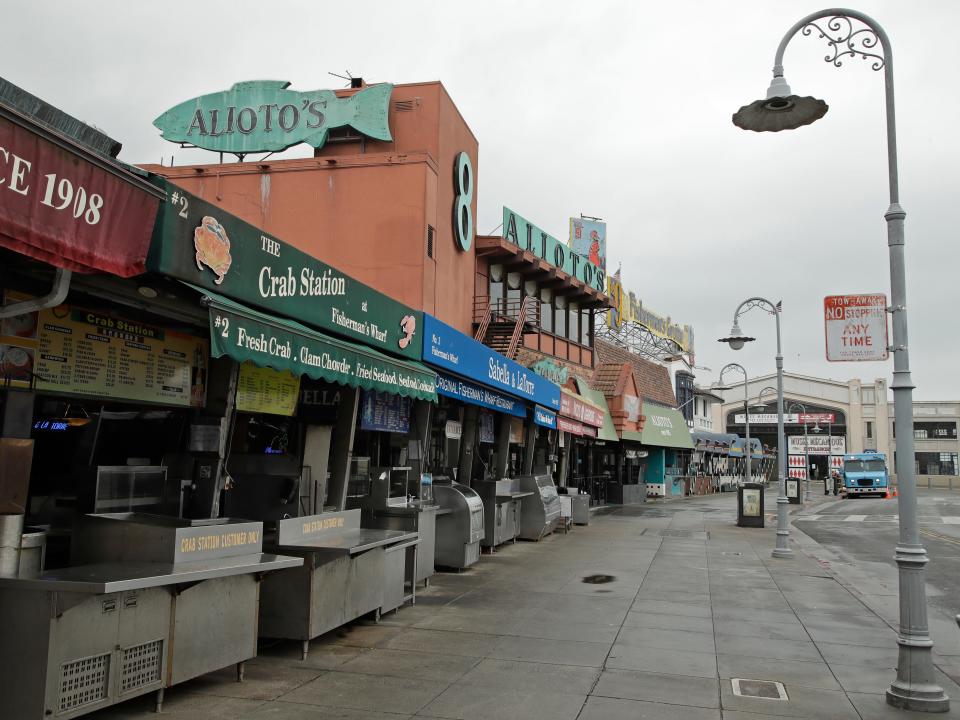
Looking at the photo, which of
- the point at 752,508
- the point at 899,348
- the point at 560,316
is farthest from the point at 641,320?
the point at 899,348

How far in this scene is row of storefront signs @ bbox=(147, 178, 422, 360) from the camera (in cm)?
648

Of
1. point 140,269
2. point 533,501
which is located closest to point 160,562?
point 140,269

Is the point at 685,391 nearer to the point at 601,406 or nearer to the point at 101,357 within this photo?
the point at 601,406

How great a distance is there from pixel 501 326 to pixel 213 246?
17.0 metres

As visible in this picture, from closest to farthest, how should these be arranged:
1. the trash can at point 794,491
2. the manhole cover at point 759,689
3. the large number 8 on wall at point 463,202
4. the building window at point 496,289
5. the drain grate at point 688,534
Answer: the manhole cover at point 759,689
the drain grate at point 688,534
the large number 8 on wall at point 463,202
the building window at point 496,289
the trash can at point 794,491

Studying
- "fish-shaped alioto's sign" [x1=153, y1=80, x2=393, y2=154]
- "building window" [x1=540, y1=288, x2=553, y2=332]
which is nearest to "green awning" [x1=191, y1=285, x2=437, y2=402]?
"fish-shaped alioto's sign" [x1=153, y1=80, x2=393, y2=154]

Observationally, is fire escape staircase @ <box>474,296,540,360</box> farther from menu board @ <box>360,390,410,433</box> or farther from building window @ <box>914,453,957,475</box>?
building window @ <box>914,453,957,475</box>

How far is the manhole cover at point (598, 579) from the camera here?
13031 millimetres

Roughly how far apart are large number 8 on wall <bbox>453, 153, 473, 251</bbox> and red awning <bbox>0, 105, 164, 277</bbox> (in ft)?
52.5

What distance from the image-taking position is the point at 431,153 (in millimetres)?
20547

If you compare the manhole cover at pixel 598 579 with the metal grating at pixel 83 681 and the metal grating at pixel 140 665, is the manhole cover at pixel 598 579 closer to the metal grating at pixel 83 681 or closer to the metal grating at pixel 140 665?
the metal grating at pixel 140 665

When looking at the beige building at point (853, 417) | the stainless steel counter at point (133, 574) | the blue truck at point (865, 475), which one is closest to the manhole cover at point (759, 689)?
the stainless steel counter at point (133, 574)

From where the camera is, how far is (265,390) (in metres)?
8.97

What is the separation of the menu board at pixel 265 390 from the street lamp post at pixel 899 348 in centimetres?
582
